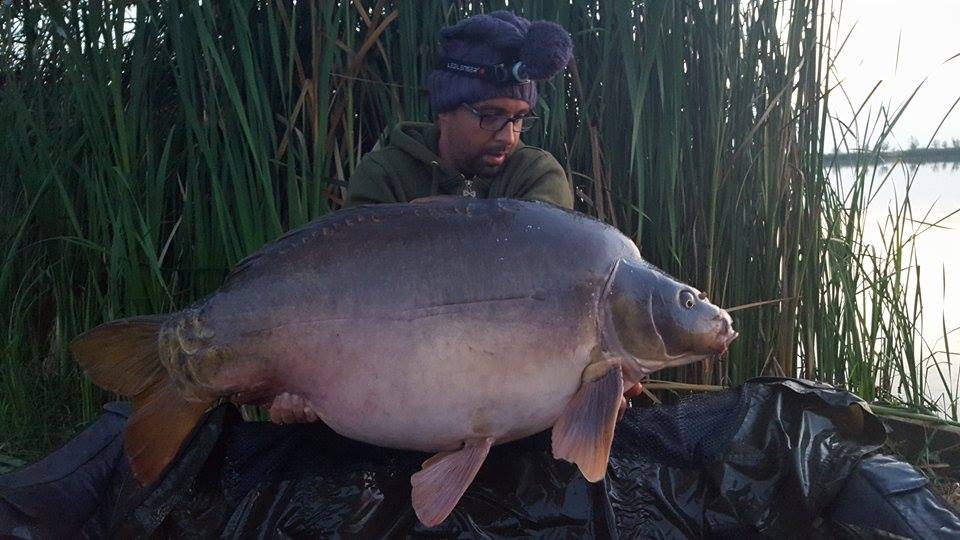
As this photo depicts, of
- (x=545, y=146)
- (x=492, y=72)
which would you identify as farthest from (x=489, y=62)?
(x=545, y=146)

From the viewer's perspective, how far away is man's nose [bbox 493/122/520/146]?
2.08m

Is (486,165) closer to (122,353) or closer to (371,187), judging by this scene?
(371,187)

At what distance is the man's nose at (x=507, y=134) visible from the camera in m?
2.08

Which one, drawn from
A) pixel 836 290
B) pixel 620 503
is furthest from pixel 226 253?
pixel 836 290

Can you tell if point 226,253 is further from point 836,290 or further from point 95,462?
point 836,290

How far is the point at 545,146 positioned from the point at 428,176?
1.59 ft

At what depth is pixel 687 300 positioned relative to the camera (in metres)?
1.55

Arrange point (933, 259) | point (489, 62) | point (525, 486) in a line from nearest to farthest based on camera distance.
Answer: point (525, 486) < point (489, 62) < point (933, 259)

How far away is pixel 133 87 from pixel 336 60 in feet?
2.01

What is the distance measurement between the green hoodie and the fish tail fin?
29.1 inches

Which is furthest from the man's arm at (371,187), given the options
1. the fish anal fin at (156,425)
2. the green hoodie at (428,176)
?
the fish anal fin at (156,425)

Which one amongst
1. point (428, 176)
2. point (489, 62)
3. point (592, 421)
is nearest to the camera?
point (592, 421)

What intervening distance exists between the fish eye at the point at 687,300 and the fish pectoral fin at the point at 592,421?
0.54 feet

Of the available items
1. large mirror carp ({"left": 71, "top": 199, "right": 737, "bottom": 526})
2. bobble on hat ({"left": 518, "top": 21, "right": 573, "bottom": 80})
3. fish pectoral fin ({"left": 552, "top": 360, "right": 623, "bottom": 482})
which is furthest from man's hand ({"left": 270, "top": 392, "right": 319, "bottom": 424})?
bobble on hat ({"left": 518, "top": 21, "right": 573, "bottom": 80})
